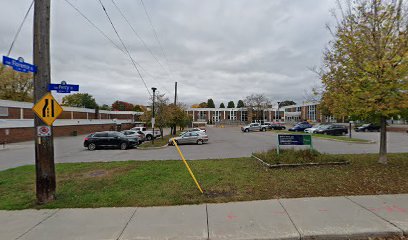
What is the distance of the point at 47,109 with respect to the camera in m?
4.73

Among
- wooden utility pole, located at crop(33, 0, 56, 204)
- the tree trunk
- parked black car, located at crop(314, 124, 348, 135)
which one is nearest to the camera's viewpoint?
wooden utility pole, located at crop(33, 0, 56, 204)

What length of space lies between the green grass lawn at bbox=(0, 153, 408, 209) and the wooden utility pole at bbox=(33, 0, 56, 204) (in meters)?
0.46

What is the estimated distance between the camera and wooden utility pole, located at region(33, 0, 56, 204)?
186 inches

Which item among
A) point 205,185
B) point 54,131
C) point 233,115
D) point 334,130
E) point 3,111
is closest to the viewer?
point 205,185

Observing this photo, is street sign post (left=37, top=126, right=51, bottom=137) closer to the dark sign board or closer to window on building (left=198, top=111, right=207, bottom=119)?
the dark sign board

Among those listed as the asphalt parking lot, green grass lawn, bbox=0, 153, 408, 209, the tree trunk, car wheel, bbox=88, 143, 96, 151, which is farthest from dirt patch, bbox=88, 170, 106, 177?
the tree trunk

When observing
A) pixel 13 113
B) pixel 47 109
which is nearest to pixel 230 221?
pixel 47 109

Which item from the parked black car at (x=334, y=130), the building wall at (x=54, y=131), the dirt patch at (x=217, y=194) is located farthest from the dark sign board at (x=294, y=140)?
the building wall at (x=54, y=131)

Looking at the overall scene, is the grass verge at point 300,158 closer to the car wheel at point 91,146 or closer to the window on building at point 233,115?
the car wheel at point 91,146

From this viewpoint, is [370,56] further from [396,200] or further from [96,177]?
[96,177]

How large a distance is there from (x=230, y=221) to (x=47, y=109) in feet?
15.8

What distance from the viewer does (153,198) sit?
4.91 metres

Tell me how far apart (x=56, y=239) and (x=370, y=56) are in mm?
9495

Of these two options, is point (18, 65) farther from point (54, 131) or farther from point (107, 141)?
point (54, 131)
